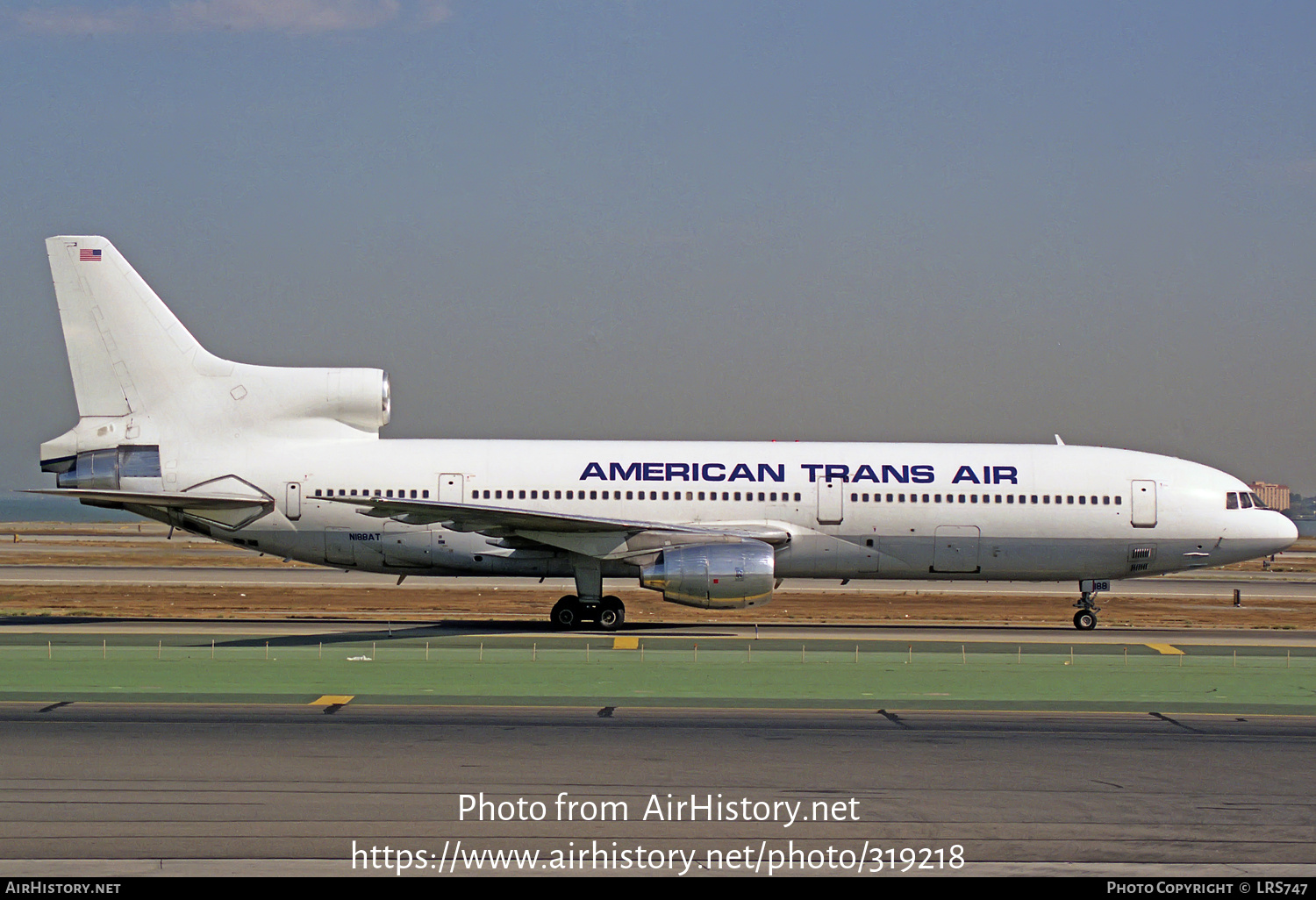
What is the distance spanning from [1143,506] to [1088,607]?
3211mm

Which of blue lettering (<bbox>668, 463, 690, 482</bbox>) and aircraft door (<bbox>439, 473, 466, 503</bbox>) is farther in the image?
blue lettering (<bbox>668, 463, 690, 482</bbox>)

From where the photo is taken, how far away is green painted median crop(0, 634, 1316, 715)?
20.5 meters

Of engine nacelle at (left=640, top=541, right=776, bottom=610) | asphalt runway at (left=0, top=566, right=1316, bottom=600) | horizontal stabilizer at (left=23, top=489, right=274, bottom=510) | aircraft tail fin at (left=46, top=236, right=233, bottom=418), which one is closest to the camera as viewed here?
engine nacelle at (left=640, top=541, right=776, bottom=610)

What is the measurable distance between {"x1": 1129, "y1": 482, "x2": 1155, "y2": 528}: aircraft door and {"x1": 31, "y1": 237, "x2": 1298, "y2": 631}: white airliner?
0.05m

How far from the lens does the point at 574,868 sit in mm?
10875

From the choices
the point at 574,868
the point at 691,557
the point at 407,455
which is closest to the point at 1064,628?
the point at 691,557

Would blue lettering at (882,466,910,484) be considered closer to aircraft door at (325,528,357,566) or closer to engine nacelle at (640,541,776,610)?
engine nacelle at (640,541,776,610)

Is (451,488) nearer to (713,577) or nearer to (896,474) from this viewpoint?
(713,577)

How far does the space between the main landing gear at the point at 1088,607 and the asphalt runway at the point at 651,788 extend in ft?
45.5

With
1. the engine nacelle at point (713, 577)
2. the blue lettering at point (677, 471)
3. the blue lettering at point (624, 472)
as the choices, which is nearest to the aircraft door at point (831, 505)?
the engine nacelle at point (713, 577)

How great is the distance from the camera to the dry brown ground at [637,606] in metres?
36.8

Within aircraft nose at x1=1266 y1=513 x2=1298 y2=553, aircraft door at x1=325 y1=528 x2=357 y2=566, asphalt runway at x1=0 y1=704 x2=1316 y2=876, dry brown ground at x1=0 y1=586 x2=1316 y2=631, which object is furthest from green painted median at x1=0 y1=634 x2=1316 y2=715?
dry brown ground at x1=0 y1=586 x2=1316 y2=631
